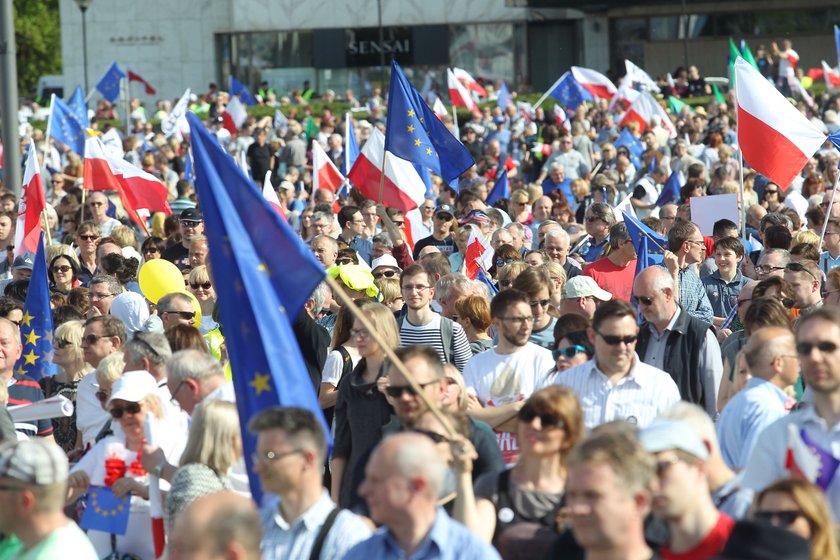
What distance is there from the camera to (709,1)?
5041 cm

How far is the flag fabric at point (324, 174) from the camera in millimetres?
18906

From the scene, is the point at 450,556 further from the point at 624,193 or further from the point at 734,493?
the point at 624,193

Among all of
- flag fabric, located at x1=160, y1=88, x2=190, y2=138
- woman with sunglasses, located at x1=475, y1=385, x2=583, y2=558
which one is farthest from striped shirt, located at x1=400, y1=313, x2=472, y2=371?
flag fabric, located at x1=160, y1=88, x2=190, y2=138

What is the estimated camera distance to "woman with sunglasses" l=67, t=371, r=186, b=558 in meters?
6.62

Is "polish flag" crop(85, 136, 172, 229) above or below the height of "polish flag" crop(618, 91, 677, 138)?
below

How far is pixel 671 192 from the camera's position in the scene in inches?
714

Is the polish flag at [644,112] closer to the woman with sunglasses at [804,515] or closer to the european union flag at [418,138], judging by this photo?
the european union flag at [418,138]

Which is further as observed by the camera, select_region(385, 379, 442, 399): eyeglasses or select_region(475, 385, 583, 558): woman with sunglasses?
select_region(385, 379, 442, 399): eyeglasses

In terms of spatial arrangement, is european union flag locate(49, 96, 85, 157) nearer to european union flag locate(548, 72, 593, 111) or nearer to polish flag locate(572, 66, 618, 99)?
european union flag locate(548, 72, 593, 111)

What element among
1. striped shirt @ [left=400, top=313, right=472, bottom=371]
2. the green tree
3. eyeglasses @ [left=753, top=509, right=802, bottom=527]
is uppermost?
the green tree

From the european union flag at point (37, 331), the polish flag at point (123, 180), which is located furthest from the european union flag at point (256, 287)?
the polish flag at point (123, 180)

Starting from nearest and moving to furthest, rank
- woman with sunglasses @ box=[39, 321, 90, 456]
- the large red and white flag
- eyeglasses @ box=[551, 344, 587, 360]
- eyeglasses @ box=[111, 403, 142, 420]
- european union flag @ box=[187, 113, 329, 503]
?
1. european union flag @ box=[187, 113, 329, 503]
2. eyeglasses @ box=[111, 403, 142, 420]
3. eyeglasses @ box=[551, 344, 587, 360]
4. woman with sunglasses @ box=[39, 321, 90, 456]
5. the large red and white flag

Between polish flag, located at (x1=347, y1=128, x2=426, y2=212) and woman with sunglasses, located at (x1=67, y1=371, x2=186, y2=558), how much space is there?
8952 millimetres

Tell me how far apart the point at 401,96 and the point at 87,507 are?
8.62m
